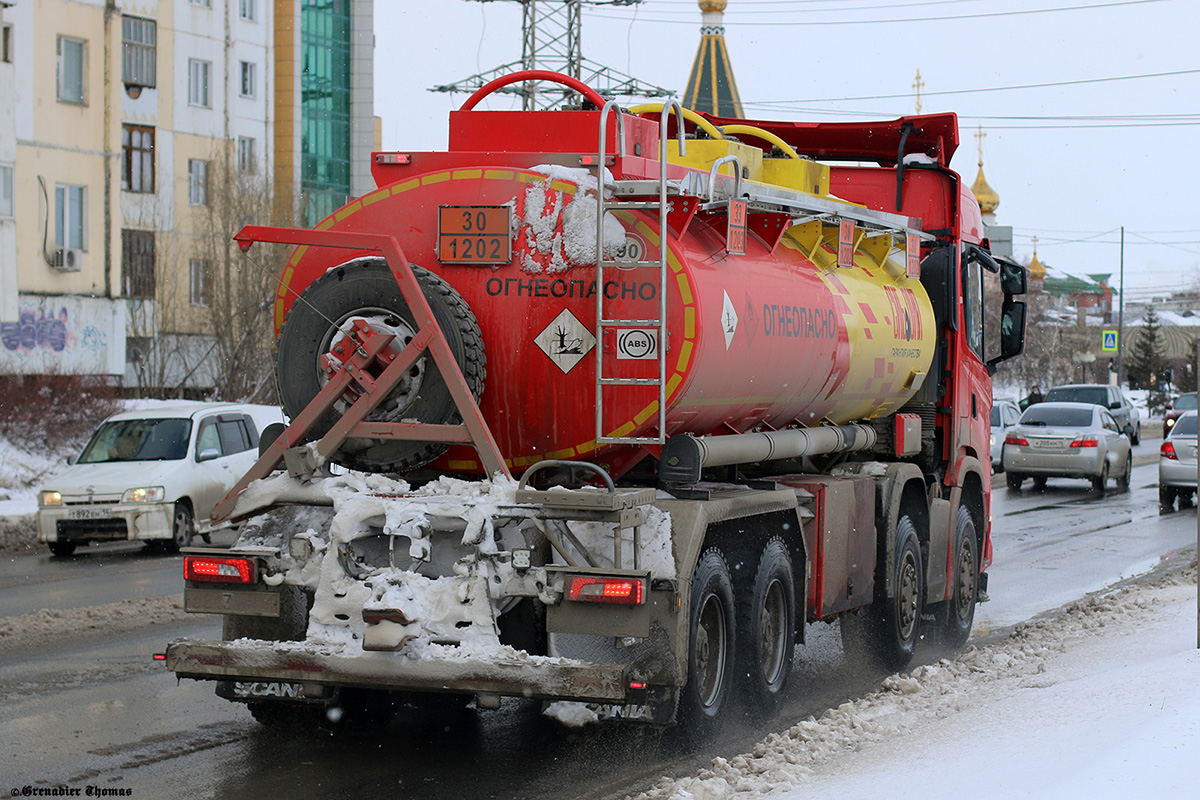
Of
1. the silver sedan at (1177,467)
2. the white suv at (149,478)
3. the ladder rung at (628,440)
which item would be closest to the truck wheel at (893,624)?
the ladder rung at (628,440)

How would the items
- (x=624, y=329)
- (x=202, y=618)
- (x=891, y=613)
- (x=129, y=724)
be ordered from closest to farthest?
(x=624, y=329) → (x=129, y=724) → (x=891, y=613) → (x=202, y=618)

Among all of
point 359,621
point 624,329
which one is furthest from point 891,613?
point 359,621

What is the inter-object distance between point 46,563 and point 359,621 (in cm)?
1031

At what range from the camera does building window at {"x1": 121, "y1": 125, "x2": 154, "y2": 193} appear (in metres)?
44.2

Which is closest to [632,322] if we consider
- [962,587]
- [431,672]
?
[431,672]

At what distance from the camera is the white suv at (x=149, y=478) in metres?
16.3

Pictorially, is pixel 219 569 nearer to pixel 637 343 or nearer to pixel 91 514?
pixel 637 343

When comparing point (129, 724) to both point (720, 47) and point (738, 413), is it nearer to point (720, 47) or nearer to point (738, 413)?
point (738, 413)

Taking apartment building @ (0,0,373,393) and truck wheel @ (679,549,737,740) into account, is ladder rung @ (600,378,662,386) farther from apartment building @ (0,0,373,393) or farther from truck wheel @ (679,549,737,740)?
apartment building @ (0,0,373,393)

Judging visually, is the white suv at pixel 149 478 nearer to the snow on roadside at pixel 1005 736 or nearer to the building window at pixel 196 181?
the snow on roadside at pixel 1005 736

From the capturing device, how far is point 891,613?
34.6 feet

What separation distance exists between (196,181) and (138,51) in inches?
183

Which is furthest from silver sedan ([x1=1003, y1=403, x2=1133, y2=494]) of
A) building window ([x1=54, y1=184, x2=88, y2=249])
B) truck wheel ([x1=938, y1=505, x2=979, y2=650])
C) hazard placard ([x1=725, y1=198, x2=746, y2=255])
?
building window ([x1=54, y1=184, x2=88, y2=249])

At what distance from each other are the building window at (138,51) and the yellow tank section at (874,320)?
37.1m
